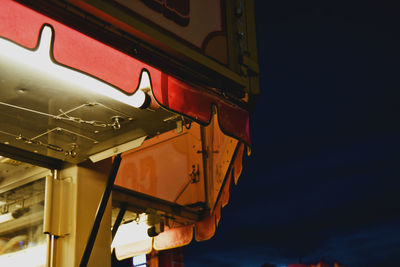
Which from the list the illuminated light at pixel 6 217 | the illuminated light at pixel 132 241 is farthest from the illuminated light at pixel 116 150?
the illuminated light at pixel 132 241

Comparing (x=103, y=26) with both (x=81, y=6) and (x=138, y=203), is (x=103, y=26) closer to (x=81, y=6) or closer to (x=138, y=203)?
(x=81, y=6)

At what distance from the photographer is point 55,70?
3053 millimetres

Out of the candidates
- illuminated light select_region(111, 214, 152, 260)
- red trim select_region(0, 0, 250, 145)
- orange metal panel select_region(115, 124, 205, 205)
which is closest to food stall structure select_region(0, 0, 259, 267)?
red trim select_region(0, 0, 250, 145)

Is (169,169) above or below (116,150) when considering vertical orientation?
above

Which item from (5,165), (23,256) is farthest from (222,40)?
(23,256)

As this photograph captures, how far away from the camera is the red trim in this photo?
101 inches

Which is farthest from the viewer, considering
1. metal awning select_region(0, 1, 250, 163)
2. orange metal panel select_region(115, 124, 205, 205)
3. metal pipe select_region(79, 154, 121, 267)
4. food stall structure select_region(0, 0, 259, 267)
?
orange metal panel select_region(115, 124, 205, 205)

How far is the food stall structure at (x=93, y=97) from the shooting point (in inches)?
114

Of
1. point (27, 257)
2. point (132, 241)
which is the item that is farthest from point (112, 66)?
point (132, 241)

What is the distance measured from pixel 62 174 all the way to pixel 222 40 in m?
1.83

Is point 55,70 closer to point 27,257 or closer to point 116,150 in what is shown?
point 116,150

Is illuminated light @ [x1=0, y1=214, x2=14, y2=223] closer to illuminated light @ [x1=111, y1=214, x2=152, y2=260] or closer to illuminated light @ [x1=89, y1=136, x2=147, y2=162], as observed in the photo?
illuminated light @ [x1=89, y1=136, x2=147, y2=162]

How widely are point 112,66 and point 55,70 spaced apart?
341mm

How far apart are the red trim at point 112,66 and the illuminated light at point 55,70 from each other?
45mm
